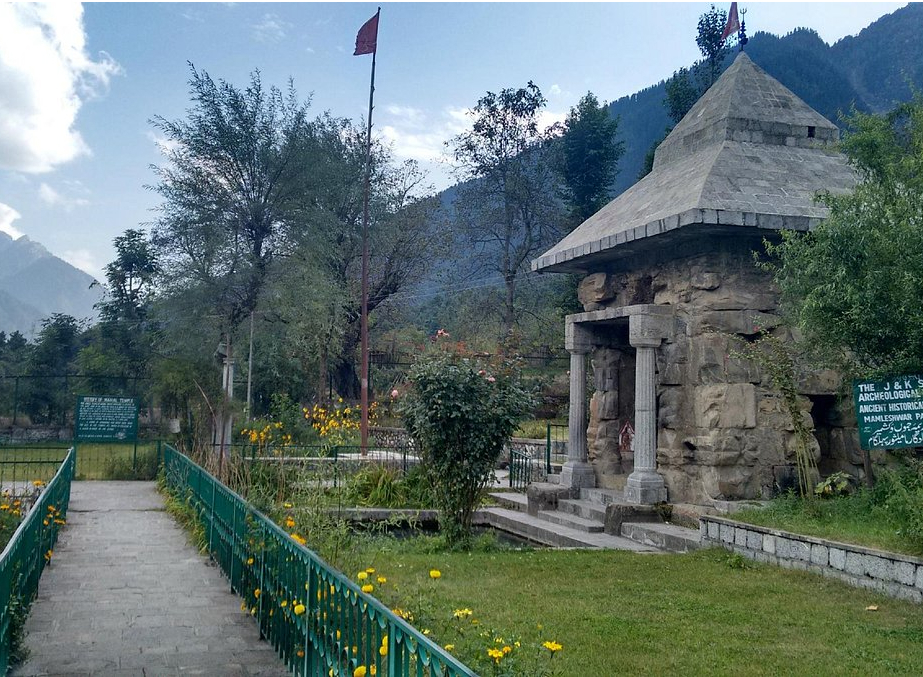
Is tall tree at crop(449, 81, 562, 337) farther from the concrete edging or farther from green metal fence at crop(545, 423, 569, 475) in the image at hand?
the concrete edging

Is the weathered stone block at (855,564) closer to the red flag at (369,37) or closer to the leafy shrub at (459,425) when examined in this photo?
the leafy shrub at (459,425)

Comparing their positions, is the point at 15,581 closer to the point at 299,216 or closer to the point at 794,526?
the point at 794,526

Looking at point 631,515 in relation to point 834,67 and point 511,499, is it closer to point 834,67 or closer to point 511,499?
point 511,499

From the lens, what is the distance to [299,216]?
23.3m

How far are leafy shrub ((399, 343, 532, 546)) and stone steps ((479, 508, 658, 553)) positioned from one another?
148 cm

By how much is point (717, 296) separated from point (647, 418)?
178 centimetres

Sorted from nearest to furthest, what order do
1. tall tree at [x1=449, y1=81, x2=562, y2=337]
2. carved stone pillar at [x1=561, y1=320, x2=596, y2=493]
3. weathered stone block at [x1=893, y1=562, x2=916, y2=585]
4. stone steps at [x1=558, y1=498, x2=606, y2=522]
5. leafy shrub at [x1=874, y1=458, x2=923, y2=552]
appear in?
weathered stone block at [x1=893, y1=562, x2=916, y2=585]
leafy shrub at [x1=874, y1=458, x2=923, y2=552]
stone steps at [x1=558, y1=498, x2=606, y2=522]
carved stone pillar at [x1=561, y1=320, x2=596, y2=493]
tall tree at [x1=449, y1=81, x2=562, y2=337]

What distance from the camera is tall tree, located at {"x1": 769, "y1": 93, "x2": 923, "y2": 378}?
25.3 ft

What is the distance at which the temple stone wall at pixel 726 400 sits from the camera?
9922mm

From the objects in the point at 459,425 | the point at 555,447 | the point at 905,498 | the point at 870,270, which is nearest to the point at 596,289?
the point at 459,425

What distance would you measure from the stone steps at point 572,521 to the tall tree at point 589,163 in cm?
2042

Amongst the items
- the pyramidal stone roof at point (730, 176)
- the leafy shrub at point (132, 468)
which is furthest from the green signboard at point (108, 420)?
the pyramidal stone roof at point (730, 176)

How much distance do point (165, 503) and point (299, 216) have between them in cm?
1174

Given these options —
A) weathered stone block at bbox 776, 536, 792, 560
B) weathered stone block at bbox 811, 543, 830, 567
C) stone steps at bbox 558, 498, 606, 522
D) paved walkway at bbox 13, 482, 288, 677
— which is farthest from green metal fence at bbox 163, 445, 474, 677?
stone steps at bbox 558, 498, 606, 522
